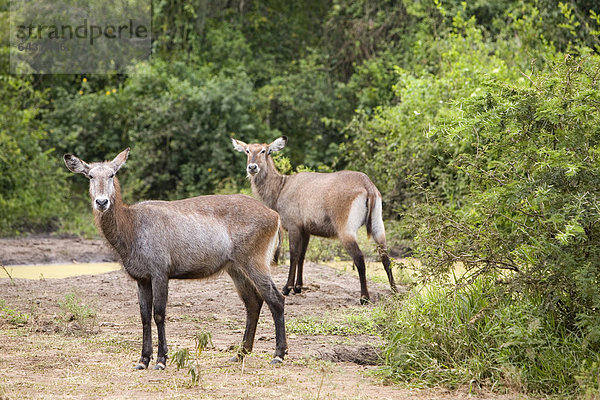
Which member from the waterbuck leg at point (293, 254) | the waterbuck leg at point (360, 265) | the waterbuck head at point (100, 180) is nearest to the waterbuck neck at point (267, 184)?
the waterbuck leg at point (293, 254)

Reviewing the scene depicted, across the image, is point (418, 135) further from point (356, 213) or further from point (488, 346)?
point (488, 346)

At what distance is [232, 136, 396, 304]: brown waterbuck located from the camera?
9.38 m

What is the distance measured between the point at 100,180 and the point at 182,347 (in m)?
1.65

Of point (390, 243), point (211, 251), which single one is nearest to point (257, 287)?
point (211, 251)

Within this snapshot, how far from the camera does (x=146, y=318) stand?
6.39 m

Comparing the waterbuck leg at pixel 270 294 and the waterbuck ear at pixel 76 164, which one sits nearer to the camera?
the waterbuck ear at pixel 76 164

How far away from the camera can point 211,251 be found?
21.6ft

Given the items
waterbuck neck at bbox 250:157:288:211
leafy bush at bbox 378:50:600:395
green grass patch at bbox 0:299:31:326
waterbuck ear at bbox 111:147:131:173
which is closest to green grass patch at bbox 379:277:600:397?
leafy bush at bbox 378:50:600:395

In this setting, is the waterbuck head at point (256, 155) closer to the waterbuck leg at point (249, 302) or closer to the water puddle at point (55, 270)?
the water puddle at point (55, 270)

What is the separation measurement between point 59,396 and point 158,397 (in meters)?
0.65

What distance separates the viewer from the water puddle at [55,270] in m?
11.5

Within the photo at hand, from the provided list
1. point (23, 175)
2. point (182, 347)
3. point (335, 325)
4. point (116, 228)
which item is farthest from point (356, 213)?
point (23, 175)

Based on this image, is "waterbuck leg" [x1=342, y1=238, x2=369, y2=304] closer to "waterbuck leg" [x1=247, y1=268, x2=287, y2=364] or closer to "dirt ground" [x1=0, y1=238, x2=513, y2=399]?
"dirt ground" [x1=0, y1=238, x2=513, y2=399]

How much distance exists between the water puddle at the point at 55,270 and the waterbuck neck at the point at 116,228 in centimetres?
544
